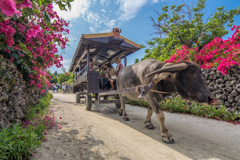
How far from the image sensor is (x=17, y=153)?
5.07 ft

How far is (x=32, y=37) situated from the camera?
8.30 ft

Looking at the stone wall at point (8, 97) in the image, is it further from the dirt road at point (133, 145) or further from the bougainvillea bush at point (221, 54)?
the bougainvillea bush at point (221, 54)

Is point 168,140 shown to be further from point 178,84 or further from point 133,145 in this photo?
point 178,84

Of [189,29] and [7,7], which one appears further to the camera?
[189,29]

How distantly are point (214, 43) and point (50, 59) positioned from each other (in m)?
7.19

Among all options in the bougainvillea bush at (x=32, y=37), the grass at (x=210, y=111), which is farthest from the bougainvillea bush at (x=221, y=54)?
the bougainvillea bush at (x=32, y=37)

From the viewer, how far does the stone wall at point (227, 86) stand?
443cm

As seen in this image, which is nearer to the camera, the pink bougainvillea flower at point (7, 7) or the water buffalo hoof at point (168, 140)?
the pink bougainvillea flower at point (7, 7)

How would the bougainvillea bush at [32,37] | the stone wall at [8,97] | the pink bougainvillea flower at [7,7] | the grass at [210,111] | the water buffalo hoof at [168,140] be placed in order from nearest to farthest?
1. the pink bougainvillea flower at [7,7]
2. the bougainvillea bush at [32,37]
3. the stone wall at [8,97]
4. the water buffalo hoof at [168,140]
5. the grass at [210,111]

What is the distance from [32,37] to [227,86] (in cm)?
621

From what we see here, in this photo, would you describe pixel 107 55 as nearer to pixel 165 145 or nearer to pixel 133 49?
pixel 133 49

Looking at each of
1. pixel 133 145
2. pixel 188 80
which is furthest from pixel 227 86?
pixel 133 145

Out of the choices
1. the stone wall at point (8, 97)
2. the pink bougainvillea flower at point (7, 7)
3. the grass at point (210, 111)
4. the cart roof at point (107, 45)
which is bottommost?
the grass at point (210, 111)

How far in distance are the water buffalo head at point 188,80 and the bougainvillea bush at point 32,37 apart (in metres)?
1.92
